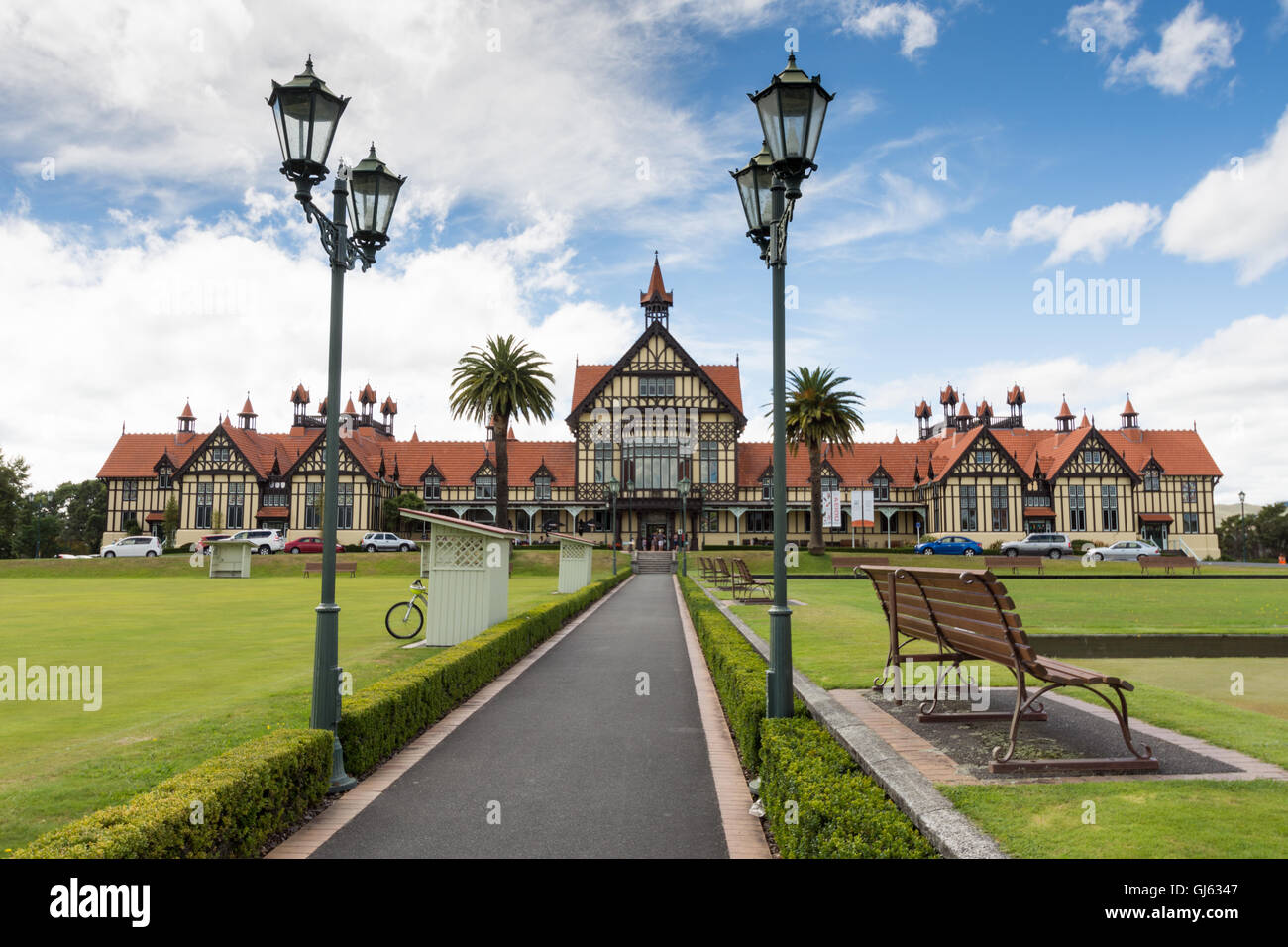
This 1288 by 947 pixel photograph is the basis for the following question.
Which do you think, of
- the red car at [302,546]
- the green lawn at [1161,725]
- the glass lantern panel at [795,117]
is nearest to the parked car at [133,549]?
the red car at [302,546]

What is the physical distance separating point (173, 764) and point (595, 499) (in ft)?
168

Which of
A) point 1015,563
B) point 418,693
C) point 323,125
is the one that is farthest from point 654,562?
point 323,125

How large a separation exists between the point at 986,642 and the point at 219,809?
16.5ft

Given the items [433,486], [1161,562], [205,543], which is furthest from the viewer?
[433,486]

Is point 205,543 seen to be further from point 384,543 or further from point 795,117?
point 795,117

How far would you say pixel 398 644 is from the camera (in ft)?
42.9

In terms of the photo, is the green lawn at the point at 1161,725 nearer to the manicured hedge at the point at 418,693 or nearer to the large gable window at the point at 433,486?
the manicured hedge at the point at 418,693

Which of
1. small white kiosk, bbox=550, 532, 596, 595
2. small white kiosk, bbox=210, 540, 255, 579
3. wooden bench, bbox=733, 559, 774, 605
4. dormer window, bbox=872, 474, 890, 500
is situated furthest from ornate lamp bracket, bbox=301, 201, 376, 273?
dormer window, bbox=872, 474, 890, 500

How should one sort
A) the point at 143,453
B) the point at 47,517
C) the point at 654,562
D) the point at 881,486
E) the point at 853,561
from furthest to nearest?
the point at 47,517
the point at 143,453
the point at 881,486
the point at 654,562
the point at 853,561

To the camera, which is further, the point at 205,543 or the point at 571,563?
the point at 205,543

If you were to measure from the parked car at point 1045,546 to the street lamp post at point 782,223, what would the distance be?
50.7m

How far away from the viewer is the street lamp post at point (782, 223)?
6.24 m

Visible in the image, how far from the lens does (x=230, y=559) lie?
39.5m
